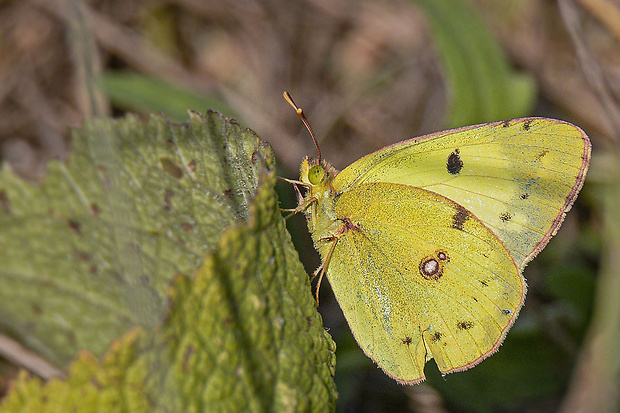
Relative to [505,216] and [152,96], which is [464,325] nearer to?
[505,216]

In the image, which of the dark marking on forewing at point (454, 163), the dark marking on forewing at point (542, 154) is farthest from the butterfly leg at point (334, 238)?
the dark marking on forewing at point (542, 154)

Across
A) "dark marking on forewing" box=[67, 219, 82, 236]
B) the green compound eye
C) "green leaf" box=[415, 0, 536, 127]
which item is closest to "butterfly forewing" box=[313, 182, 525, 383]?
the green compound eye

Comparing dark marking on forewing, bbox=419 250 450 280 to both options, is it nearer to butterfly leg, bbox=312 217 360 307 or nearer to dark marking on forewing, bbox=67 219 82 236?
butterfly leg, bbox=312 217 360 307

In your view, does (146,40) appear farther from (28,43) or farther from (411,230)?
(411,230)

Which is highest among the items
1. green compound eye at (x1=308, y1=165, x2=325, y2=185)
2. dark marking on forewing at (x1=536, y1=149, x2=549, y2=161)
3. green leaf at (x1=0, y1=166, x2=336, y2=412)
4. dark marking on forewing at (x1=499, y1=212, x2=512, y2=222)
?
green compound eye at (x1=308, y1=165, x2=325, y2=185)

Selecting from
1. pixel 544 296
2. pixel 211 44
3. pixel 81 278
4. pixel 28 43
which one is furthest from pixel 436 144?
pixel 28 43

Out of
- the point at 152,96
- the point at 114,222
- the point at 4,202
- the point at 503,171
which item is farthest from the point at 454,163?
the point at 152,96

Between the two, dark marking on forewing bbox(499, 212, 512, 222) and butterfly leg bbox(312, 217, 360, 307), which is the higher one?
butterfly leg bbox(312, 217, 360, 307)
